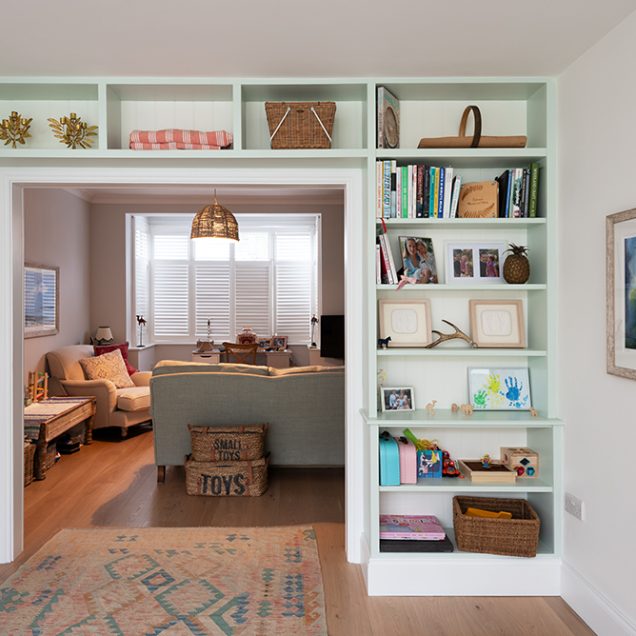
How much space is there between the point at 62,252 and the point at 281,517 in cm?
440

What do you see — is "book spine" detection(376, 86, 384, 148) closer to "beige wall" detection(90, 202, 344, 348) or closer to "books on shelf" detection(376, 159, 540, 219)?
"books on shelf" detection(376, 159, 540, 219)

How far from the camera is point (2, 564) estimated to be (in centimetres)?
322

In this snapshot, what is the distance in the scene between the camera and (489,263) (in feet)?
10.3

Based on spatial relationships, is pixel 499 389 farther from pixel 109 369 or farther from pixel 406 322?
pixel 109 369

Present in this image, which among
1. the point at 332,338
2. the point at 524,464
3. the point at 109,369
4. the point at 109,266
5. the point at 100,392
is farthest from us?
the point at 109,266

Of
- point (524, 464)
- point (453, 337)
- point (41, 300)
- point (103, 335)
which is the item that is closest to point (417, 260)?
point (453, 337)

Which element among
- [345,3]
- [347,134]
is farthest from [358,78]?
[345,3]

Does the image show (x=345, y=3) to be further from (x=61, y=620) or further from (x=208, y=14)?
(x=61, y=620)

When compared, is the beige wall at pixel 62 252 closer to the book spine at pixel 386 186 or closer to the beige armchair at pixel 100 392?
the beige armchair at pixel 100 392

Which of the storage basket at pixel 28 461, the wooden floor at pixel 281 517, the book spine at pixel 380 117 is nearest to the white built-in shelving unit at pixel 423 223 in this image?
the book spine at pixel 380 117

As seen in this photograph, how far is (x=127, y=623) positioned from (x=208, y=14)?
2.51 m

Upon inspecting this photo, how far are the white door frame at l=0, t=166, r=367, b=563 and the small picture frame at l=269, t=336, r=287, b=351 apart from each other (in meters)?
5.12

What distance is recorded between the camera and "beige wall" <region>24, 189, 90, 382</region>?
595cm

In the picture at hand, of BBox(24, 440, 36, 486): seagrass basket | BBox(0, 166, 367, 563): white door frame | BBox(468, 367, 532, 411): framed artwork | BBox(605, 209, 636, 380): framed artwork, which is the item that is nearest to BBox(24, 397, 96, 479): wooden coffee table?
BBox(24, 440, 36, 486): seagrass basket
